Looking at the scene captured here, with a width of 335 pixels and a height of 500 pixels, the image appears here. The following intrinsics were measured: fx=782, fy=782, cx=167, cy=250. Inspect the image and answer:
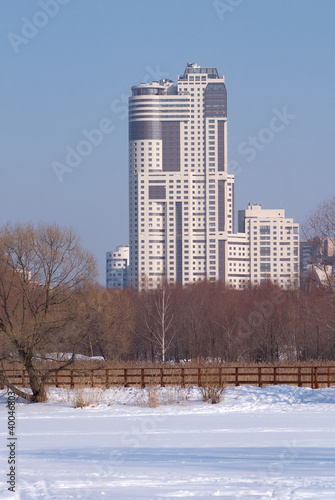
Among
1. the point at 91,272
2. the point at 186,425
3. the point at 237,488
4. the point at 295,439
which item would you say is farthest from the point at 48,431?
the point at 91,272

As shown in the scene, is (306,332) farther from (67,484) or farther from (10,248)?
(67,484)

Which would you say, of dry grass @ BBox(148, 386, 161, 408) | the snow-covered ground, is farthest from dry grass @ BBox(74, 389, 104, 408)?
dry grass @ BBox(148, 386, 161, 408)

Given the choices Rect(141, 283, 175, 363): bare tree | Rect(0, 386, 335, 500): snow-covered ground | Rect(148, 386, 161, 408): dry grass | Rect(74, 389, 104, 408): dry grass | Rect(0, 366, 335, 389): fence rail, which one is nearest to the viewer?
Rect(0, 386, 335, 500): snow-covered ground

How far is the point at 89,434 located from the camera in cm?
1870

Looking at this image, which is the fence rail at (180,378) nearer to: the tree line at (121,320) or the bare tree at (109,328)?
the tree line at (121,320)

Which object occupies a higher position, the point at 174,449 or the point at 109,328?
the point at 109,328

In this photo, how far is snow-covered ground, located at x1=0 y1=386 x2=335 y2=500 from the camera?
443 inches

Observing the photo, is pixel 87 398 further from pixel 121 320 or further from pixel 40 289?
pixel 121 320

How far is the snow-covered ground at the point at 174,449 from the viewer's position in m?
11.2

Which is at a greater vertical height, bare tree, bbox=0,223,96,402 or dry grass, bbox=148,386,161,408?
bare tree, bbox=0,223,96,402

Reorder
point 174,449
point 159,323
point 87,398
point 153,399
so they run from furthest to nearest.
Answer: point 159,323 → point 87,398 → point 153,399 → point 174,449

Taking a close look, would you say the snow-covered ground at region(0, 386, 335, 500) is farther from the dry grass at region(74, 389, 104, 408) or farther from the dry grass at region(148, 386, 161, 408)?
the dry grass at region(148, 386, 161, 408)

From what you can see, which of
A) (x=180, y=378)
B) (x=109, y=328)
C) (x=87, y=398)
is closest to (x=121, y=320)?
(x=109, y=328)

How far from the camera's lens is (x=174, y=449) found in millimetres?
15516
